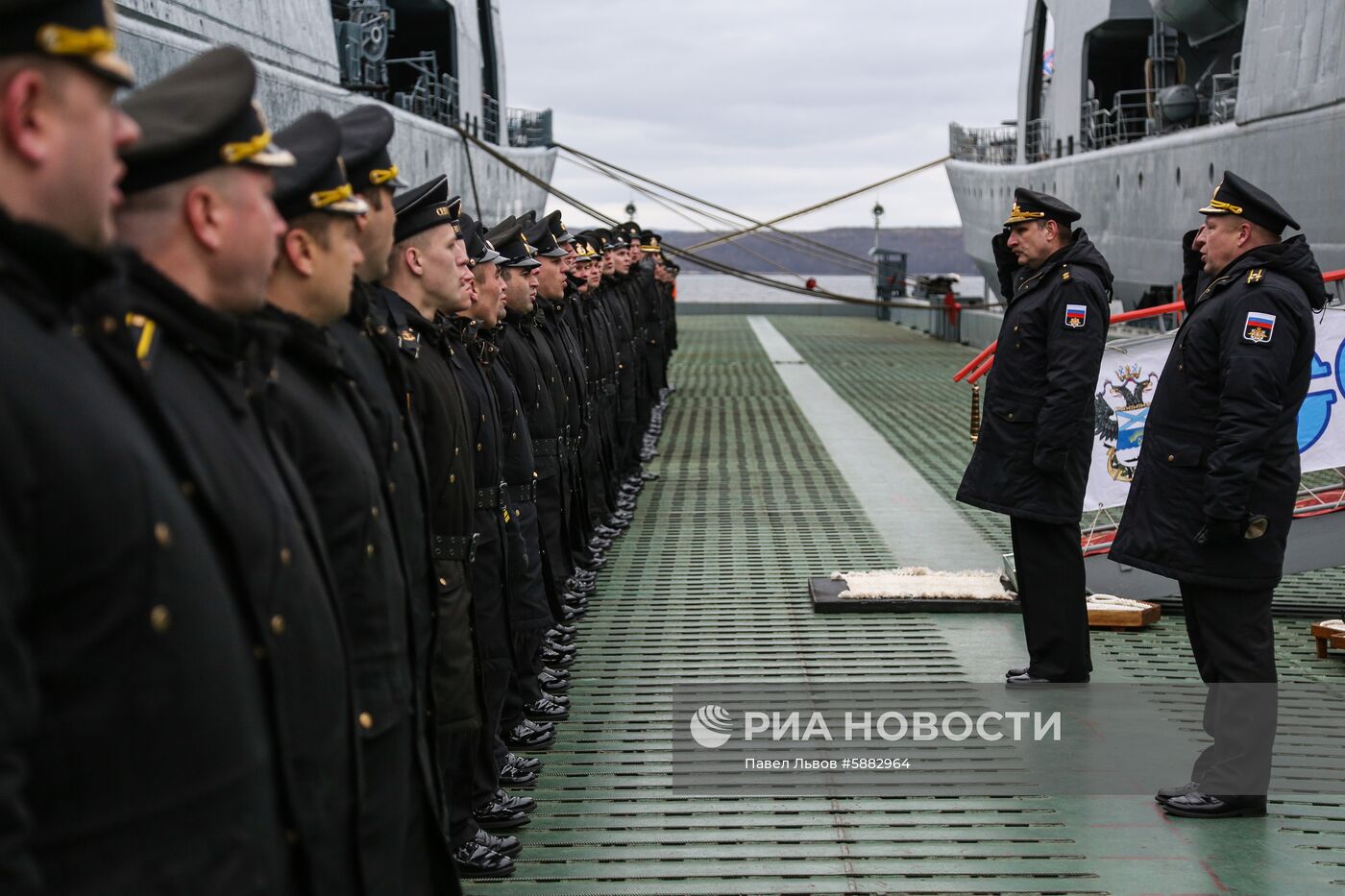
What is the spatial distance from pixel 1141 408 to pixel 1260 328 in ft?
7.48

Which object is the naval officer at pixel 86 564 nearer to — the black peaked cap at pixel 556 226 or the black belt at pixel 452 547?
the black belt at pixel 452 547

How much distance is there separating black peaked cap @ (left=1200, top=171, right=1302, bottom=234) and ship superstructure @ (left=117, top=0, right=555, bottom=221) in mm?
5334

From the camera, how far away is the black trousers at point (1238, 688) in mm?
4383

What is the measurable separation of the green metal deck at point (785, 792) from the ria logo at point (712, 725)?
0.10 m

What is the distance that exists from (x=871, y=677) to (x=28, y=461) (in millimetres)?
4872

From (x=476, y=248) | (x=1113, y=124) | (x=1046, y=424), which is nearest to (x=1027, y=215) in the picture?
(x=1046, y=424)

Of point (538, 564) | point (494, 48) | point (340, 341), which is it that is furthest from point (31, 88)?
point (494, 48)

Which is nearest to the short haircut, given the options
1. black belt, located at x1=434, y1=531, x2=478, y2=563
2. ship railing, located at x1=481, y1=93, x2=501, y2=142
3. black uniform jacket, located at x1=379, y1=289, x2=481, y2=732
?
black uniform jacket, located at x1=379, y1=289, x2=481, y2=732

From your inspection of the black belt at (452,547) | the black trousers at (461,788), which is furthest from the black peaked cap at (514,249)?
the black trousers at (461,788)

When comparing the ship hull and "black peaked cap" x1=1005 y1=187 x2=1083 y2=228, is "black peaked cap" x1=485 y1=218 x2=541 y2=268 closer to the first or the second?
"black peaked cap" x1=1005 y1=187 x2=1083 y2=228

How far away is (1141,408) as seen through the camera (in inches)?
261

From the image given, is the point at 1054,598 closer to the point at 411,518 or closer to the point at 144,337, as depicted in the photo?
the point at 411,518

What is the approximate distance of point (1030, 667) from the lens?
19.2 feet

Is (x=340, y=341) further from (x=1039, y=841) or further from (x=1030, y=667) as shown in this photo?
(x=1030, y=667)
